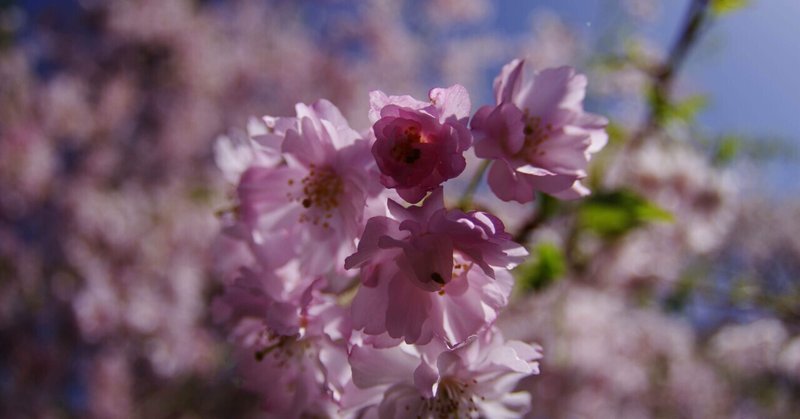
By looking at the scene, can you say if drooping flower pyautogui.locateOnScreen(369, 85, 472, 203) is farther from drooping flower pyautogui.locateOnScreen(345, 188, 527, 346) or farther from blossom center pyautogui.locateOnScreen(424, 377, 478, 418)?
blossom center pyautogui.locateOnScreen(424, 377, 478, 418)

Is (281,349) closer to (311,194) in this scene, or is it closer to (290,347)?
(290,347)

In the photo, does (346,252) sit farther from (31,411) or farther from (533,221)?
(31,411)

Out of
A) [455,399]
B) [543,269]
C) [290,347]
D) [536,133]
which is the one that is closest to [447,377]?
[455,399]

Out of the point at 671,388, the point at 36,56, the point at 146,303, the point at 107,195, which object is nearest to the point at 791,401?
the point at 671,388

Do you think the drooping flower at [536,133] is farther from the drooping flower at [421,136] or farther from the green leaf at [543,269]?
the green leaf at [543,269]

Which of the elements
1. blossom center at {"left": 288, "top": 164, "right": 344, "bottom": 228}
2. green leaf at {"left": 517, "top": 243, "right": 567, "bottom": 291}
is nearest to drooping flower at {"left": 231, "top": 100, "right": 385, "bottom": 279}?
blossom center at {"left": 288, "top": 164, "right": 344, "bottom": 228}

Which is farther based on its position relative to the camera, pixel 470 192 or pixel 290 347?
pixel 470 192
